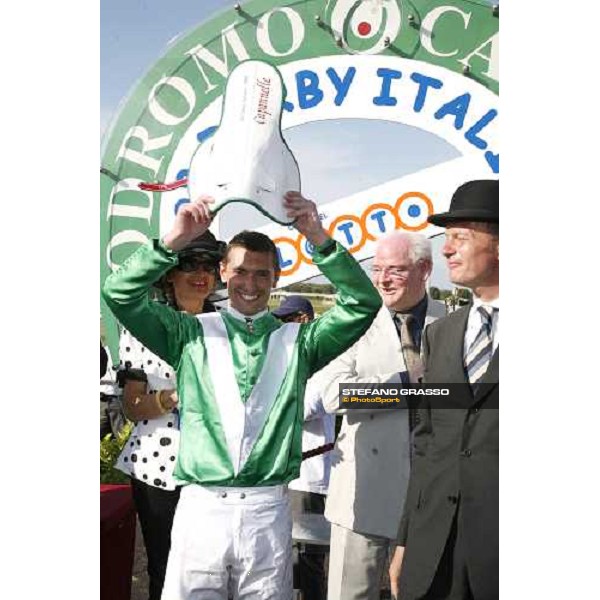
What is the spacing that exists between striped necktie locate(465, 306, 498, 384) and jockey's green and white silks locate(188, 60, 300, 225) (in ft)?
2.39

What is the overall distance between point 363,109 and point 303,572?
1607mm

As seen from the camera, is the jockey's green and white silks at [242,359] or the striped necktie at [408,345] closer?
the jockey's green and white silks at [242,359]

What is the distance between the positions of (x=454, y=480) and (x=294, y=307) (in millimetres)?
760

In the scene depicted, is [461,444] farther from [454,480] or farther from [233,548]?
[233,548]

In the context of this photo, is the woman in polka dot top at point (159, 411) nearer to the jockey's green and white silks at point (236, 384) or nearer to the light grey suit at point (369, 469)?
the jockey's green and white silks at point (236, 384)

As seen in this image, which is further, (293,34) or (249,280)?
(293,34)

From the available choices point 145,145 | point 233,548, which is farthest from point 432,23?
point 233,548

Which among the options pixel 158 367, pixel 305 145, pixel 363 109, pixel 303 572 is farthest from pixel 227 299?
pixel 303 572

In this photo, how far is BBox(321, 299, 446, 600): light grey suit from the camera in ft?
9.55

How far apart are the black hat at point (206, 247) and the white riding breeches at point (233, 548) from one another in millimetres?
770

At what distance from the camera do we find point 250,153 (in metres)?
2.81

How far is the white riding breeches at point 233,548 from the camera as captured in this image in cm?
263

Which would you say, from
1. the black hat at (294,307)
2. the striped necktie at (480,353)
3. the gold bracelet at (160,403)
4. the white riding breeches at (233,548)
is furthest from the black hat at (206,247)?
the striped necktie at (480,353)
